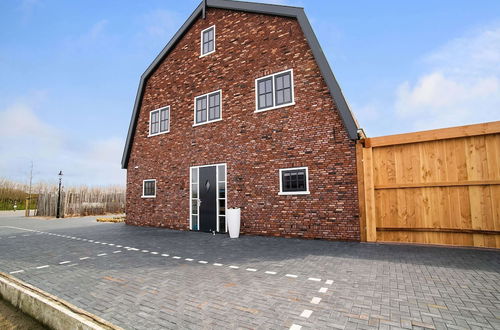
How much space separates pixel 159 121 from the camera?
1364 centimetres

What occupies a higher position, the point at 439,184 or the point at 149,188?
the point at 149,188

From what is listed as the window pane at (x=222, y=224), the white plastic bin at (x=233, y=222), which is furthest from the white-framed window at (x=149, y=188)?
the white plastic bin at (x=233, y=222)

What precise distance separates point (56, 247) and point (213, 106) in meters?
7.55

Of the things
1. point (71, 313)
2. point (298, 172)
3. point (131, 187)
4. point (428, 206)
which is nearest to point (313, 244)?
point (298, 172)

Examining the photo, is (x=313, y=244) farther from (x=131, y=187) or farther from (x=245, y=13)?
(x=131, y=187)

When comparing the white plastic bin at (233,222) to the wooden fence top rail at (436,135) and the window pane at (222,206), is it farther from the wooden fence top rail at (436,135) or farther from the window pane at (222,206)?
the wooden fence top rail at (436,135)

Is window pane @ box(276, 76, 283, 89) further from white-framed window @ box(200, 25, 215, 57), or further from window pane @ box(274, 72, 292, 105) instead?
white-framed window @ box(200, 25, 215, 57)

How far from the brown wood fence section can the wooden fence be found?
889 inches

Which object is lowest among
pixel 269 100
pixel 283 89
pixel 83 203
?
pixel 83 203

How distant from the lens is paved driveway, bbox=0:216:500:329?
2973 mm

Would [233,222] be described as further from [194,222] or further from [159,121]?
[159,121]

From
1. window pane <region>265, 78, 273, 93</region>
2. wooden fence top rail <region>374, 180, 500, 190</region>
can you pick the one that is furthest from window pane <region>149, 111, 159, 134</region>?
wooden fence top rail <region>374, 180, 500, 190</region>

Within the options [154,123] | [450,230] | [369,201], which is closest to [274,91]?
[369,201]

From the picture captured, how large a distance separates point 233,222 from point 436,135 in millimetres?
6820
